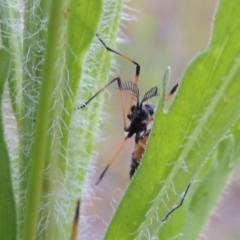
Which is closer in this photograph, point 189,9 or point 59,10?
point 59,10

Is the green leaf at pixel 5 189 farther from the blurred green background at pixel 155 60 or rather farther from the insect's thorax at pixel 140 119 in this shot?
the blurred green background at pixel 155 60

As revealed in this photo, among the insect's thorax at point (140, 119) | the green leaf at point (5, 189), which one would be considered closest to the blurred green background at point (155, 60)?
the insect's thorax at point (140, 119)

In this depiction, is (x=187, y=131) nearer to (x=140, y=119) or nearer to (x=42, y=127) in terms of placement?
(x=42, y=127)

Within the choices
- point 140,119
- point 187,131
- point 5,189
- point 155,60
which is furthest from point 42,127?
point 155,60

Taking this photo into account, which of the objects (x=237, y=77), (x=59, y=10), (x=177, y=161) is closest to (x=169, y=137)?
(x=177, y=161)

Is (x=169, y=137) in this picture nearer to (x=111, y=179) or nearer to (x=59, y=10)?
(x=59, y=10)

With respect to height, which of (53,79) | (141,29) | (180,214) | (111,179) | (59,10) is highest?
(59,10)
